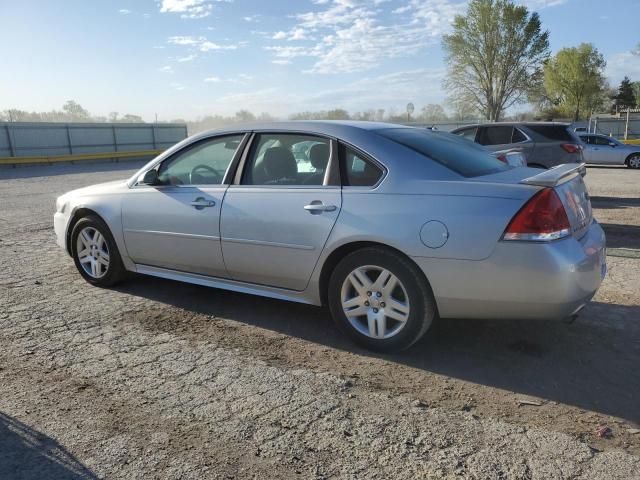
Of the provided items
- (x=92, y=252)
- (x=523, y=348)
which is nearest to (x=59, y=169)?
(x=92, y=252)

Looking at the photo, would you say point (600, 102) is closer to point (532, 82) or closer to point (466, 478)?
point (532, 82)

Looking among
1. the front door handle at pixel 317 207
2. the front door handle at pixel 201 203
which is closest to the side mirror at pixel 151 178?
the front door handle at pixel 201 203

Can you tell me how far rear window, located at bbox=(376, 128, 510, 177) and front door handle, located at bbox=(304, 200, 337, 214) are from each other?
0.68 m

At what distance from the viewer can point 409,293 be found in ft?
11.5

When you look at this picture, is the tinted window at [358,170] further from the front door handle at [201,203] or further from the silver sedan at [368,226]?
the front door handle at [201,203]

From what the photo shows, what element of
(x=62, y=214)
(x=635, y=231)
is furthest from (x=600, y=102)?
(x=62, y=214)

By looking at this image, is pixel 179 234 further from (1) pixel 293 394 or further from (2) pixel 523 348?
(2) pixel 523 348

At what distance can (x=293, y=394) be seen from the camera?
3182 mm

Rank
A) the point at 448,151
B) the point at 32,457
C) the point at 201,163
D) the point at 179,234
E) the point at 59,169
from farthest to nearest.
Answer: the point at 59,169, the point at 201,163, the point at 179,234, the point at 448,151, the point at 32,457

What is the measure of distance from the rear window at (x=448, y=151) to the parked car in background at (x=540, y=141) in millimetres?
6621

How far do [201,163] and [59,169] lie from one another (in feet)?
74.5

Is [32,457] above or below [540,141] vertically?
below

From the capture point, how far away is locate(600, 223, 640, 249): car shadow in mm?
6824

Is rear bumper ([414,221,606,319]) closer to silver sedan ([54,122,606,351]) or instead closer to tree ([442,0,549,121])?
silver sedan ([54,122,606,351])
